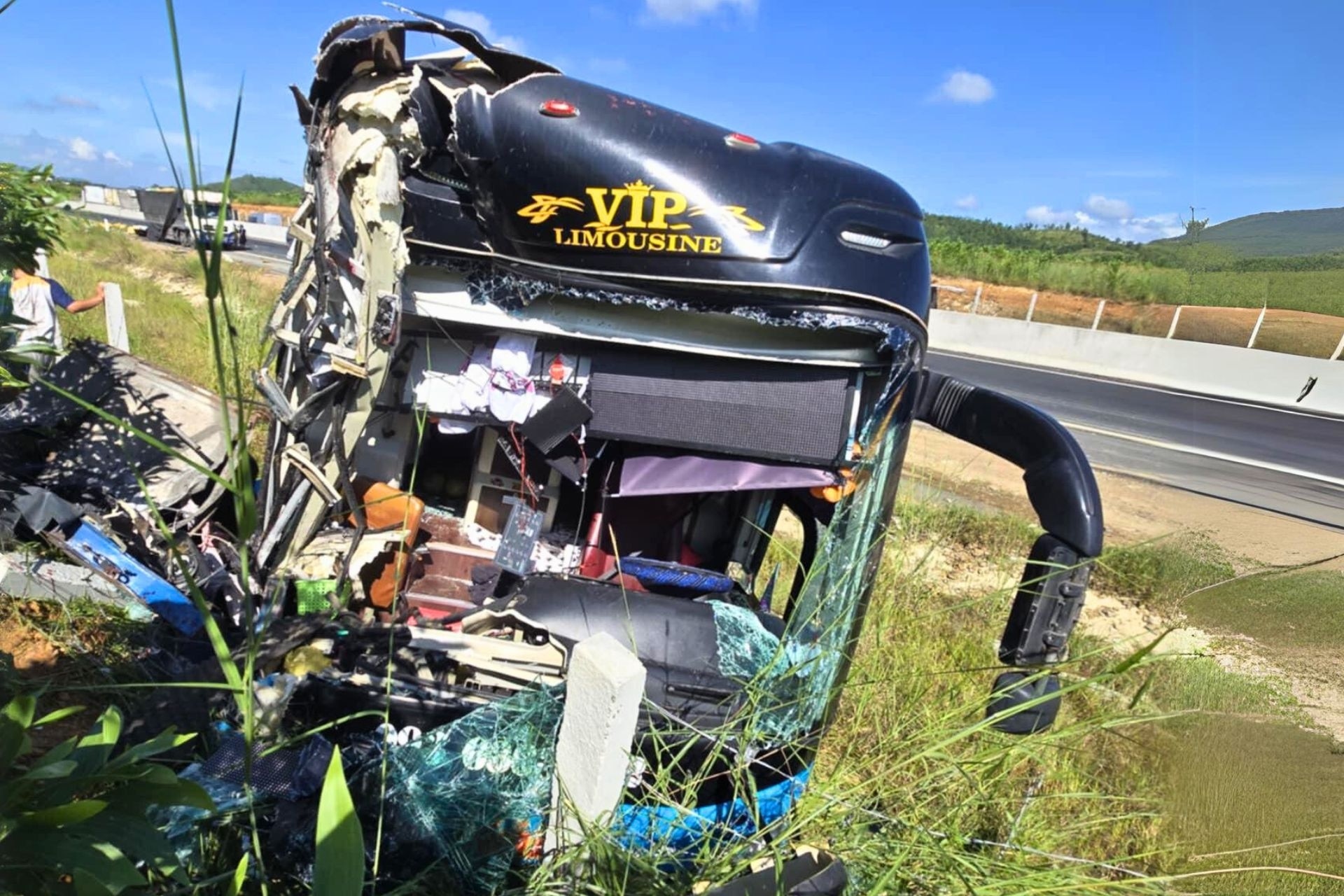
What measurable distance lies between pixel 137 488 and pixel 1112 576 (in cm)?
689

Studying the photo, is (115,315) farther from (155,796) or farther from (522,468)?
(155,796)

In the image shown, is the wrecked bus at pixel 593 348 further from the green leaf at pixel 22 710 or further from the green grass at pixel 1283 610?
the green leaf at pixel 22 710

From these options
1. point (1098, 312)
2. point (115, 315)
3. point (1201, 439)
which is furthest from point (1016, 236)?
point (115, 315)

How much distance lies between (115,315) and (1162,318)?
1153 centimetres

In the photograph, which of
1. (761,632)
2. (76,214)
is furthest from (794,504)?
(76,214)

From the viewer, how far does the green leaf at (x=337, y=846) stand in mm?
1023

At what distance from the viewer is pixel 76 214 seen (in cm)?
384

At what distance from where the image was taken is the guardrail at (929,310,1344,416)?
39.4 feet

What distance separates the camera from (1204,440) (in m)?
10.8

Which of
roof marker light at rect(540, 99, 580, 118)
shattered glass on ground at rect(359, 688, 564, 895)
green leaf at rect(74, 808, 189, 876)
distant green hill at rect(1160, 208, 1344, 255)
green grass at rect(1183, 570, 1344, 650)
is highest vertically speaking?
roof marker light at rect(540, 99, 580, 118)

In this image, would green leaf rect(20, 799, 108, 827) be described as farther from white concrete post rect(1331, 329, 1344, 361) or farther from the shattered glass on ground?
white concrete post rect(1331, 329, 1344, 361)

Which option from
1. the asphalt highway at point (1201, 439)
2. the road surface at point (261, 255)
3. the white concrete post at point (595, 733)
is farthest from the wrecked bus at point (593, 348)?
the road surface at point (261, 255)

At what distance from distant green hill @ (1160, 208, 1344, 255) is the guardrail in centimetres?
693

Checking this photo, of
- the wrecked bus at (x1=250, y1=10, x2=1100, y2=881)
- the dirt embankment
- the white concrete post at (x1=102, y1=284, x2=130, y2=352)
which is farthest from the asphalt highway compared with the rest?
the white concrete post at (x1=102, y1=284, x2=130, y2=352)
